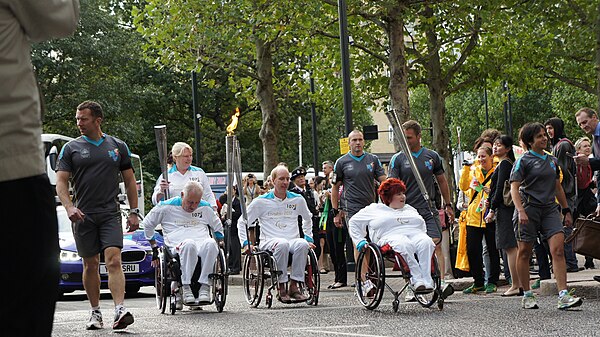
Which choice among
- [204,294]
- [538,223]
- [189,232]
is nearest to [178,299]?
[204,294]

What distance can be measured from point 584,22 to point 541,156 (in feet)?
54.0

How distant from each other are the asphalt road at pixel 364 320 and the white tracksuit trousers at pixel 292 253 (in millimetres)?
358

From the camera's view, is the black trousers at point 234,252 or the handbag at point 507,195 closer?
the handbag at point 507,195

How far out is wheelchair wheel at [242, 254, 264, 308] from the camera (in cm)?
1374

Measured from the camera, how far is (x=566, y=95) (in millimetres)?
65938

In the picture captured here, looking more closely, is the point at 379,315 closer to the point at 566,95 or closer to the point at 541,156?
the point at 541,156

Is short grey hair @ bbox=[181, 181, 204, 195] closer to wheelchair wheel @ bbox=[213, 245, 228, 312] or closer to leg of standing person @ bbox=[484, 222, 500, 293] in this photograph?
wheelchair wheel @ bbox=[213, 245, 228, 312]

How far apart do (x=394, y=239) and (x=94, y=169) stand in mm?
3202

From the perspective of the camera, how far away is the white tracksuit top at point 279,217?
14.2 m

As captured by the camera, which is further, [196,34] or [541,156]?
[196,34]

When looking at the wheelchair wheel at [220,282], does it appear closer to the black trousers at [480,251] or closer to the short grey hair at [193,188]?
the short grey hair at [193,188]

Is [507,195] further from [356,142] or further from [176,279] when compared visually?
[176,279]

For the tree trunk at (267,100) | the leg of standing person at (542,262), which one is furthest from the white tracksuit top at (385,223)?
the tree trunk at (267,100)

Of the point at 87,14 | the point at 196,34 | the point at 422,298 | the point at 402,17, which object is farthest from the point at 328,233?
the point at 87,14
